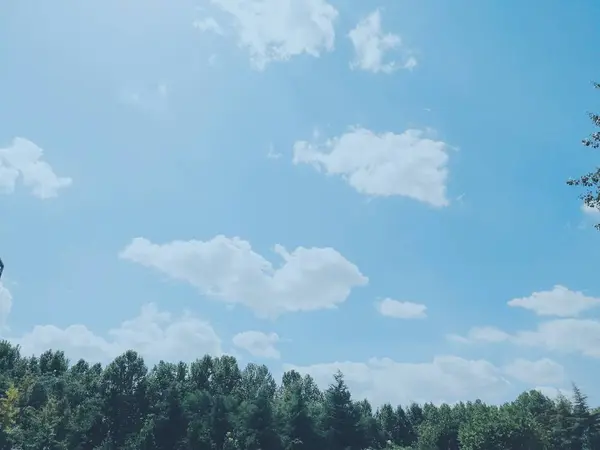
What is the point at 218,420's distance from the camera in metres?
63.9

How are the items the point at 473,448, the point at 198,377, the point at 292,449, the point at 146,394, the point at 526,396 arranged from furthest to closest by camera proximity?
the point at 526,396 → the point at 198,377 → the point at 146,394 → the point at 292,449 → the point at 473,448

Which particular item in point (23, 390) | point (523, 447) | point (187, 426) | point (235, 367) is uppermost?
point (235, 367)

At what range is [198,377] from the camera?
81.4 m

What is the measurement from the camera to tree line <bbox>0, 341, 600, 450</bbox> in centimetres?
5750

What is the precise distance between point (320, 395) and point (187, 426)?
35682 mm

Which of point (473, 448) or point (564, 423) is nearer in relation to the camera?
point (473, 448)

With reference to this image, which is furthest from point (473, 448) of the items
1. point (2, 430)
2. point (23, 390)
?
point (23, 390)

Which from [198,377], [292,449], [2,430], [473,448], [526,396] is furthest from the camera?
[526,396]

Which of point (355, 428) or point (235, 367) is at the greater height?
point (235, 367)

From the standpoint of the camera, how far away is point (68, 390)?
6981 cm

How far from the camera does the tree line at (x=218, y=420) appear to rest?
57.5 meters

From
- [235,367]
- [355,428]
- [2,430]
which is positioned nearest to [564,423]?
[355,428]

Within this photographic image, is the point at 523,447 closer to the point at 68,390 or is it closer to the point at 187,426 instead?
the point at 187,426

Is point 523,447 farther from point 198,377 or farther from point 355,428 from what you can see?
point 198,377
